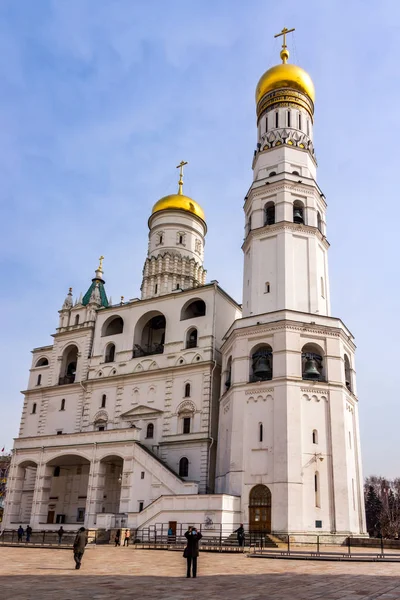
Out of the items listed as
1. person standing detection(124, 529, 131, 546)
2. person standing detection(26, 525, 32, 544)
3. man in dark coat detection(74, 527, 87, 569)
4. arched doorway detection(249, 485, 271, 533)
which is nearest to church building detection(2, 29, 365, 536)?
arched doorway detection(249, 485, 271, 533)

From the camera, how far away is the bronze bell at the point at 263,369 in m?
31.3

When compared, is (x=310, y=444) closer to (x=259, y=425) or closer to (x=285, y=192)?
(x=259, y=425)

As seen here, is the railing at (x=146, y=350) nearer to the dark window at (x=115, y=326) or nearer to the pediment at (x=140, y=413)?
the dark window at (x=115, y=326)

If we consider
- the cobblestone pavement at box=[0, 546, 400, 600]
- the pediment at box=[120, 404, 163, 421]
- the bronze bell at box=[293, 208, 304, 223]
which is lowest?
the cobblestone pavement at box=[0, 546, 400, 600]

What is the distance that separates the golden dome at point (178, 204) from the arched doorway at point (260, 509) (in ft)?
89.3

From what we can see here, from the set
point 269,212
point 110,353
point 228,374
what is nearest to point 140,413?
point 110,353

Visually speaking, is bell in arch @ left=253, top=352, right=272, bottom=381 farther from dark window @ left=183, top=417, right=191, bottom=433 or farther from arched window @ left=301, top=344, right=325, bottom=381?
dark window @ left=183, top=417, right=191, bottom=433

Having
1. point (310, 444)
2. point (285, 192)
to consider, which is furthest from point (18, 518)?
point (285, 192)

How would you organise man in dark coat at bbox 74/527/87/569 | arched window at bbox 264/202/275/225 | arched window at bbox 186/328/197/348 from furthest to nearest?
arched window at bbox 186/328/197/348, arched window at bbox 264/202/275/225, man in dark coat at bbox 74/527/87/569

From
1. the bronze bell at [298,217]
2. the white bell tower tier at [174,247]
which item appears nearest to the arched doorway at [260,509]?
the bronze bell at [298,217]

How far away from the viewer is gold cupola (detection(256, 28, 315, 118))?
131 ft

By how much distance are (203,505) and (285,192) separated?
19785mm

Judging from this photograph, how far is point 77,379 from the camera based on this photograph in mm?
43625

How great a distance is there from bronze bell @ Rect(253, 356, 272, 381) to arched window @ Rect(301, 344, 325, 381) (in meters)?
1.89
